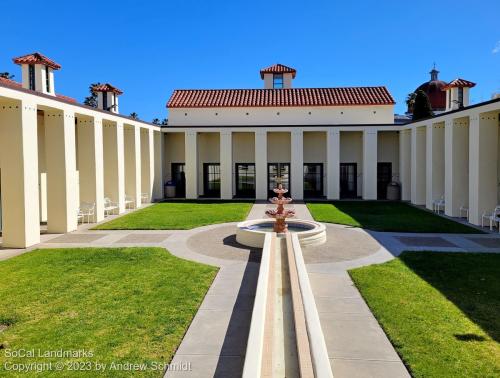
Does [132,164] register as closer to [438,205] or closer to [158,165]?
[158,165]

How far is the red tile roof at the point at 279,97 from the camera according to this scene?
28906 millimetres

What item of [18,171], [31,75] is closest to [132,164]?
[31,75]

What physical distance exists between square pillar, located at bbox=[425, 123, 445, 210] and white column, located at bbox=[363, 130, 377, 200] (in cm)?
492

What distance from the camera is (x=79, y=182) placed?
17141 mm


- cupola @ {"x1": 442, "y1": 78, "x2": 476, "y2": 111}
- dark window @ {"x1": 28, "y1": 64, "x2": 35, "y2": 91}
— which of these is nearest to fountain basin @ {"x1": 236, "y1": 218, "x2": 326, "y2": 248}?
dark window @ {"x1": 28, "y1": 64, "x2": 35, "y2": 91}

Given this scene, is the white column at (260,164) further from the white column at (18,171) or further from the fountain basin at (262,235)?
the white column at (18,171)

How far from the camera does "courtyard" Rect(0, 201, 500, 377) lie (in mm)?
5453

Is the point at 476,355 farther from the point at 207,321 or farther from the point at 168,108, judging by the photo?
the point at 168,108

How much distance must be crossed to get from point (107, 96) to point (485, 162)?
21823mm

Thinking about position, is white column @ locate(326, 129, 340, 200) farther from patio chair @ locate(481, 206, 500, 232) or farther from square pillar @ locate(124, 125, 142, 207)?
square pillar @ locate(124, 125, 142, 207)

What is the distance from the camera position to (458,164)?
699 inches

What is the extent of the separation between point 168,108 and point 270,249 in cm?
2179

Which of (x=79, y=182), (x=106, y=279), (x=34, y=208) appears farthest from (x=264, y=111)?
(x=106, y=279)

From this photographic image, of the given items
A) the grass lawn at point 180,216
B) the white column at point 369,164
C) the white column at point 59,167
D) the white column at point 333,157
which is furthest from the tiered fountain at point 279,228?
the white column at point 369,164
